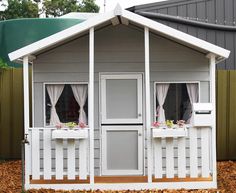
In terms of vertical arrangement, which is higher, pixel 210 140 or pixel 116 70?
pixel 116 70

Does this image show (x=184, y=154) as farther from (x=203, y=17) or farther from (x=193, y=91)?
(x=203, y=17)

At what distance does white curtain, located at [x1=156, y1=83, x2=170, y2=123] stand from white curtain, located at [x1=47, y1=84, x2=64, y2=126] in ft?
5.87

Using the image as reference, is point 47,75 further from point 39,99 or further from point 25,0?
point 25,0

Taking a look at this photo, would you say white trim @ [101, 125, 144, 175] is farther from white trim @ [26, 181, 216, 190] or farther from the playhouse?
white trim @ [26, 181, 216, 190]

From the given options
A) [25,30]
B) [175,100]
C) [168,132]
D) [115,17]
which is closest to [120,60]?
[115,17]

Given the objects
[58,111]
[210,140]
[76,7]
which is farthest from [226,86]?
[76,7]

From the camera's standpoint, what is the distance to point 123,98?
310 inches

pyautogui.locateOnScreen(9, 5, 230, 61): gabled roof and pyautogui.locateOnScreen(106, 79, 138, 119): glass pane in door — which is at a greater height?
pyautogui.locateOnScreen(9, 5, 230, 61): gabled roof

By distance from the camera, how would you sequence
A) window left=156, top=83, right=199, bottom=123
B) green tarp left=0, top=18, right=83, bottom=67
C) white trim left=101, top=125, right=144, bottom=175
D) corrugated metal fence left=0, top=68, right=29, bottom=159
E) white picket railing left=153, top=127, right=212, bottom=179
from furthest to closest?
green tarp left=0, top=18, right=83, bottom=67 → corrugated metal fence left=0, top=68, right=29, bottom=159 → window left=156, top=83, right=199, bottom=123 → white trim left=101, top=125, right=144, bottom=175 → white picket railing left=153, top=127, right=212, bottom=179

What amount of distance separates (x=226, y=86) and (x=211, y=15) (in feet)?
7.84

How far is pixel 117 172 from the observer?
7.86 m

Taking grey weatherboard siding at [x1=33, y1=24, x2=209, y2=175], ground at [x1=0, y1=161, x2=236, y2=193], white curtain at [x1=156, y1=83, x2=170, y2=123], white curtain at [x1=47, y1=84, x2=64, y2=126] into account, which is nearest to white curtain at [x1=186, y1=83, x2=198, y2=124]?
grey weatherboard siding at [x1=33, y1=24, x2=209, y2=175]

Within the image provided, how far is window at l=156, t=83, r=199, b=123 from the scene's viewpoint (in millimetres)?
7953

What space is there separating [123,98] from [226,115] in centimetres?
280
